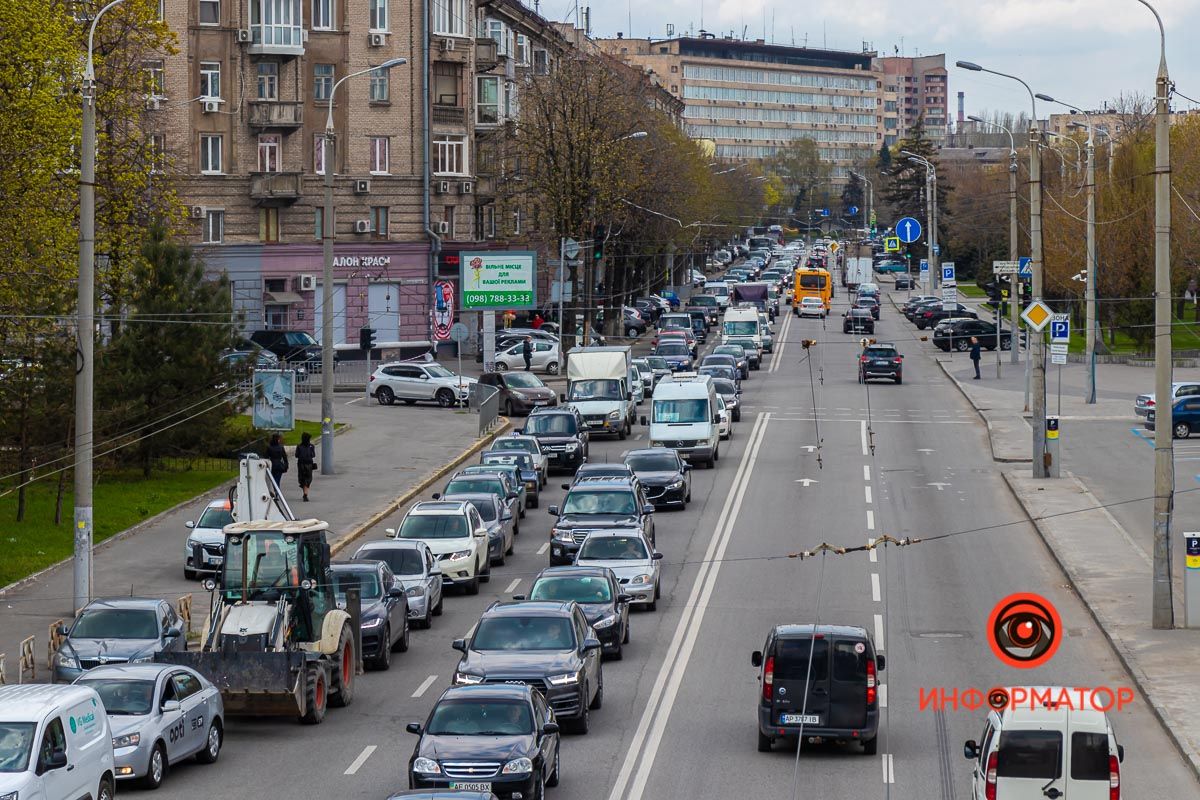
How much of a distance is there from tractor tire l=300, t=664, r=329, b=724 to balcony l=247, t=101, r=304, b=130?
53545 mm

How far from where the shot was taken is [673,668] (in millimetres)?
26047

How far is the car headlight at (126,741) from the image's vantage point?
19.2 meters

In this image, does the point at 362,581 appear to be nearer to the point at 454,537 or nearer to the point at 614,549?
the point at 614,549

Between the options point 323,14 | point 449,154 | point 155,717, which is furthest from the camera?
point 449,154

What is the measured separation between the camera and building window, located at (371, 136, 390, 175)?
2982 inches

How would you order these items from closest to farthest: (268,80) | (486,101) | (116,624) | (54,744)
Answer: (54,744)
(116,624)
(268,80)
(486,101)

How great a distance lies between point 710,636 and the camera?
28.2m

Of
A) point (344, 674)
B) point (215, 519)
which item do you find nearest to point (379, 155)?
point (215, 519)

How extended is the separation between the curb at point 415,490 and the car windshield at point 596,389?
2.97 metres

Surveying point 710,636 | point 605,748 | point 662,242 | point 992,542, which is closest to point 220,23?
point 662,242

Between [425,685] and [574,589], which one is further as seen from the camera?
[574,589]

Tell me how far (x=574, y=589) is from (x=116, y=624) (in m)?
6.85

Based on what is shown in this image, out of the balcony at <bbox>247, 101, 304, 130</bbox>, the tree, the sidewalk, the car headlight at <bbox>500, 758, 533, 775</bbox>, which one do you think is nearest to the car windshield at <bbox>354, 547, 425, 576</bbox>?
the sidewalk

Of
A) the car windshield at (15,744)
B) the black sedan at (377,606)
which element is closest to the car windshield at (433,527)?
the black sedan at (377,606)
